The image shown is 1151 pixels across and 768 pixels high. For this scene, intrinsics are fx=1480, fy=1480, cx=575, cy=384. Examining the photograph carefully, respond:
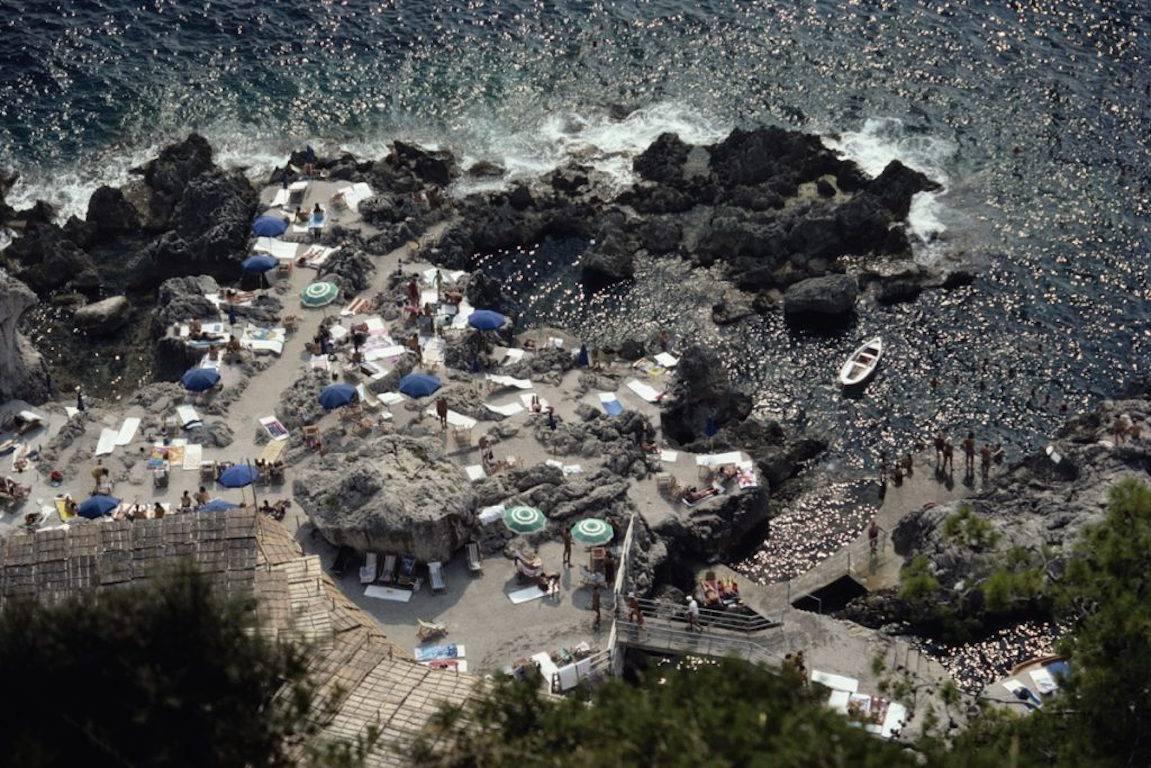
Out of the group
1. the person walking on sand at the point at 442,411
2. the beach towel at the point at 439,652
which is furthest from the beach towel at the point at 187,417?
the beach towel at the point at 439,652

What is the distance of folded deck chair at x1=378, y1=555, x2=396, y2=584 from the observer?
53.4 m

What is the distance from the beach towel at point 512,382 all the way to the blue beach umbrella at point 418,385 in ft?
10.8

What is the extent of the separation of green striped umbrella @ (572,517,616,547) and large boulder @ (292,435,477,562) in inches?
158

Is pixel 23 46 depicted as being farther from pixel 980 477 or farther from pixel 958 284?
pixel 980 477

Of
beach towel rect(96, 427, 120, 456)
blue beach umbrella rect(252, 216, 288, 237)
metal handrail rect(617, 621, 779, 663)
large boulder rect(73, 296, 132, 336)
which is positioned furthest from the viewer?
blue beach umbrella rect(252, 216, 288, 237)

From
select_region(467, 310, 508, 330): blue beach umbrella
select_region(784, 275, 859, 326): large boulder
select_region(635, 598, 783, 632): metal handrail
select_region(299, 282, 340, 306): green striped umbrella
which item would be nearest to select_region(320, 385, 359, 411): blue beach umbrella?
select_region(467, 310, 508, 330): blue beach umbrella

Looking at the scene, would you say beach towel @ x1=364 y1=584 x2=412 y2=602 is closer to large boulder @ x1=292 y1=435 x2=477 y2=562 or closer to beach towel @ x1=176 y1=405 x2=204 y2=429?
large boulder @ x1=292 y1=435 x2=477 y2=562

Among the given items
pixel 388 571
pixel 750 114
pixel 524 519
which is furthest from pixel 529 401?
pixel 750 114

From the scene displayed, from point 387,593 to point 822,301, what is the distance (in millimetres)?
27334

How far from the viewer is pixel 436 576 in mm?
53250

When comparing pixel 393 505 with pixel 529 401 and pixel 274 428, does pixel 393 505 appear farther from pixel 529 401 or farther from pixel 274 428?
pixel 529 401

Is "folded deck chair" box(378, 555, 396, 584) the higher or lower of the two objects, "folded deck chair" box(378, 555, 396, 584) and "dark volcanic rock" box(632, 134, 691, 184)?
the lower

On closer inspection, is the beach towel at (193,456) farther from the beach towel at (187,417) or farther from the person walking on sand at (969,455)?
the person walking on sand at (969,455)

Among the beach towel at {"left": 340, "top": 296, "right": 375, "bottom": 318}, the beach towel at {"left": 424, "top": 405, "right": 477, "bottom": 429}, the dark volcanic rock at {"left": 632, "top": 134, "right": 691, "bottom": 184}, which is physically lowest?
the beach towel at {"left": 424, "top": 405, "right": 477, "bottom": 429}
